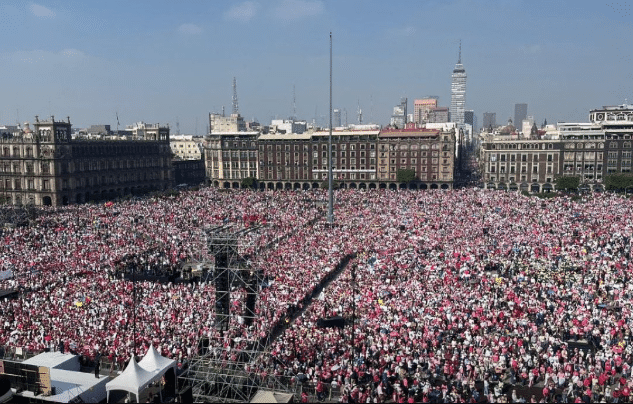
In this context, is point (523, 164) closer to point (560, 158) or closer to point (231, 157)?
point (560, 158)

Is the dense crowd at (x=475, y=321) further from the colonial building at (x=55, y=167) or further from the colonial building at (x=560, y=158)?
the colonial building at (x=55, y=167)

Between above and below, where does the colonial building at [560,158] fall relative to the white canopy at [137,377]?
above

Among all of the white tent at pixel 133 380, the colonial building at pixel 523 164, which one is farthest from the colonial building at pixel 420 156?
the white tent at pixel 133 380

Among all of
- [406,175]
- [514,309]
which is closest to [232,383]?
[514,309]

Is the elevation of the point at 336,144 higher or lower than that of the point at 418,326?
higher

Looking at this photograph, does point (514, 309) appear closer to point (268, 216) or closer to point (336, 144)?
point (268, 216)

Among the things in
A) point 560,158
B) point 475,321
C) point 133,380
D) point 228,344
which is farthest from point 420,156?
point 133,380

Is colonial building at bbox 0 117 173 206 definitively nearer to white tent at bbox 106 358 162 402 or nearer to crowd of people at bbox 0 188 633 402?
crowd of people at bbox 0 188 633 402
